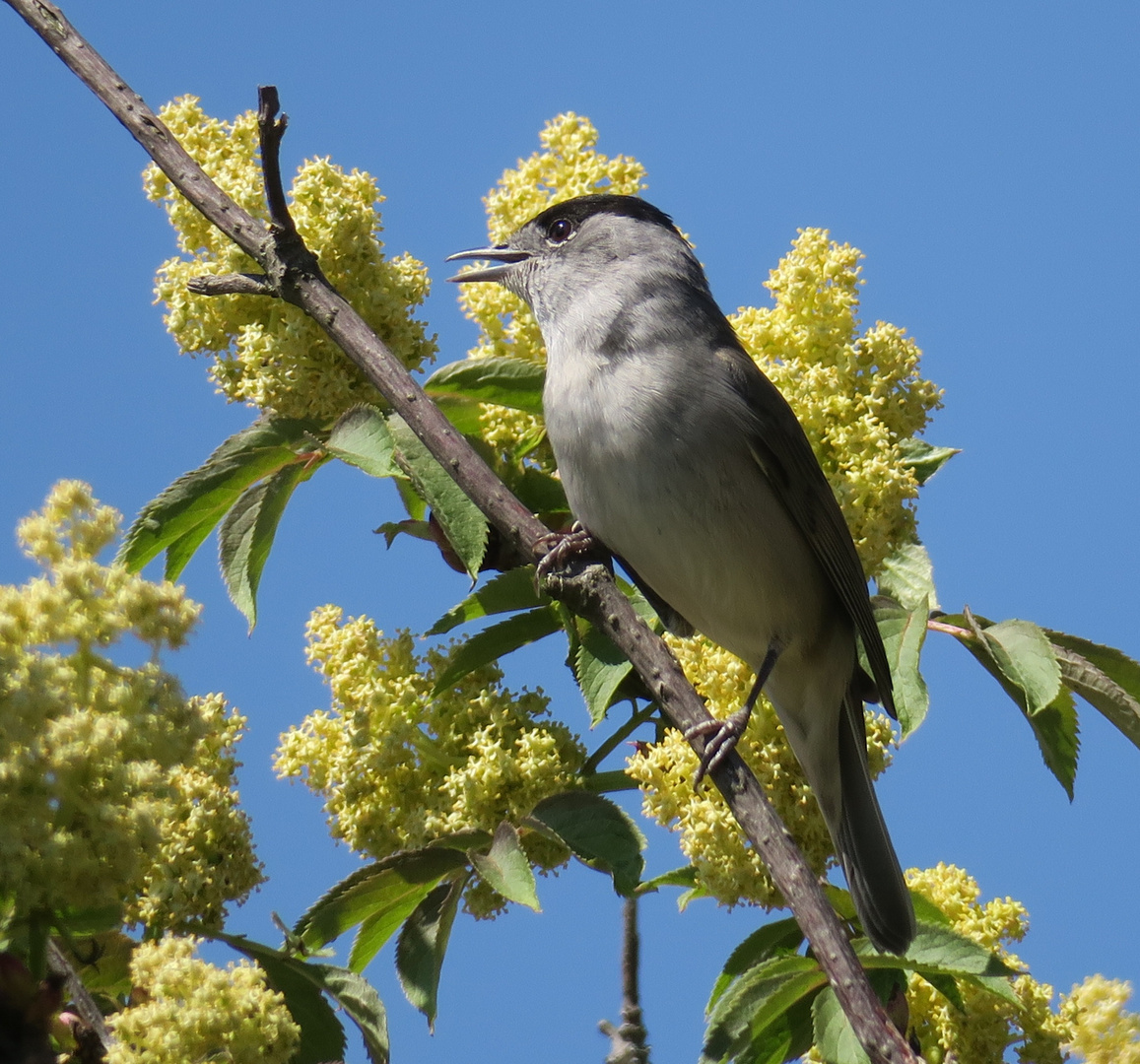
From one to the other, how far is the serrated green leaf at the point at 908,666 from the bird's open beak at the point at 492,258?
71.3 inches

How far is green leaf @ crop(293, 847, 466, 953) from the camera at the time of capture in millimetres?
2898

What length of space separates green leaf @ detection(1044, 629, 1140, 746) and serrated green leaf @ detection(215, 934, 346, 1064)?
2.00 meters

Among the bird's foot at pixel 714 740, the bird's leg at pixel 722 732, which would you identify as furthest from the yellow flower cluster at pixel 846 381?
the bird's foot at pixel 714 740

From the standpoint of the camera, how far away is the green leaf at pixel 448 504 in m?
3.02

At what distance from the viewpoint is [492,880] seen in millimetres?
2701

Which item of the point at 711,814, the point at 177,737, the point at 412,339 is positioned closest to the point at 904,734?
the point at 711,814

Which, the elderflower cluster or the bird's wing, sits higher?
the bird's wing

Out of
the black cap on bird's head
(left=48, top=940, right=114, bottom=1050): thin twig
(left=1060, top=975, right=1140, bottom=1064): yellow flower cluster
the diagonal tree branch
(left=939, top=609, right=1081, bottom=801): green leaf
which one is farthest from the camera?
the black cap on bird's head

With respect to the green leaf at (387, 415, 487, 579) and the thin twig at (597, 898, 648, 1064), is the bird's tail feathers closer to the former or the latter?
the thin twig at (597, 898, 648, 1064)

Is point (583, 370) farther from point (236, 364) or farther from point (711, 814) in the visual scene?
point (711, 814)

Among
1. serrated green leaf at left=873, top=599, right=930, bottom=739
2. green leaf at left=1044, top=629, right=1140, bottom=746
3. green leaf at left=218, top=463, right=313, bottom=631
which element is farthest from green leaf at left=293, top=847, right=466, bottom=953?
green leaf at left=1044, top=629, right=1140, bottom=746

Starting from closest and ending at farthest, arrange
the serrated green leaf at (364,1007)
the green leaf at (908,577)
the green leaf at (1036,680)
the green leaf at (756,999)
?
the serrated green leaf at (364,1007), the green leaf at (756,999), the green leaf at (1036,680), the green leaf at (908,577)

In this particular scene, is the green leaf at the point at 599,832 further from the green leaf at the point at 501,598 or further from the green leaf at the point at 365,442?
the green leaf at the point at 365,442

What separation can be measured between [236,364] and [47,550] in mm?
1810
